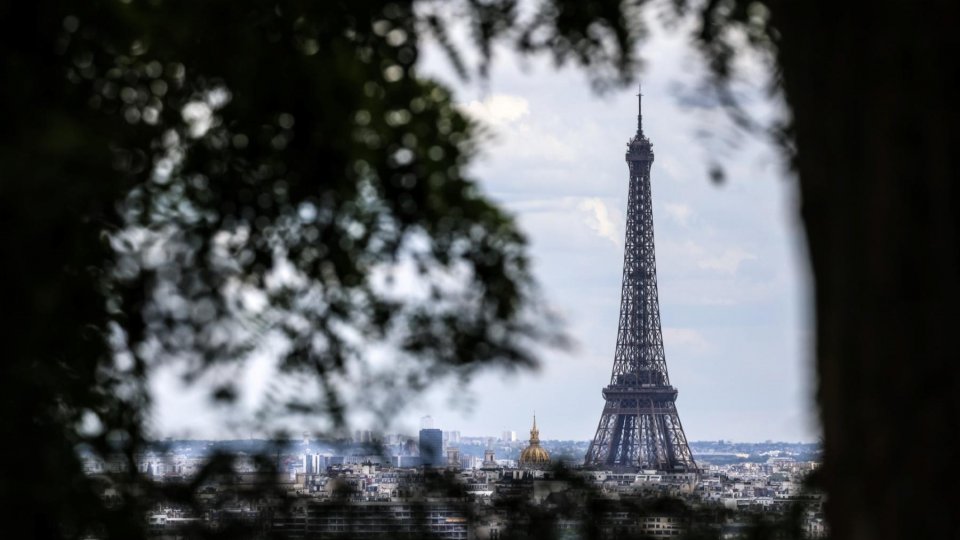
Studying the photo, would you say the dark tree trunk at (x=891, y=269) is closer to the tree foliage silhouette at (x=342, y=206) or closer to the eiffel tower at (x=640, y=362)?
the tree foliage silhouette at (x=342, y=206)

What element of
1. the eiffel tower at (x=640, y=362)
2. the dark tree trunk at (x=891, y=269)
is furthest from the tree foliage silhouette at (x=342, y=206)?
the eiffel tower at (x=640, y=362)

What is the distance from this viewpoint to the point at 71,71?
155 inches

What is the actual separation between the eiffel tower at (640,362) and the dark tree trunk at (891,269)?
71.3 metres

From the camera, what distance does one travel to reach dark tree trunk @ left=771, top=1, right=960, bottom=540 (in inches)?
89.9

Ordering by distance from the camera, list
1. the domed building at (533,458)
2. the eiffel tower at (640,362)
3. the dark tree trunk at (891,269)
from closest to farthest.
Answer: the dark tree trunk at (891,269)
the domed building at (533,458)
the eiffel tower at (640,362)

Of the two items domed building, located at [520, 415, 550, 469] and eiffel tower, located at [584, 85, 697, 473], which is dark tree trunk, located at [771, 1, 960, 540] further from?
eiffel tower, located at [584, 85, 697, 473]

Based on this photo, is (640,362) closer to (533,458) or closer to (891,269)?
(533,458)

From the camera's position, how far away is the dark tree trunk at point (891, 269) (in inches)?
89.9

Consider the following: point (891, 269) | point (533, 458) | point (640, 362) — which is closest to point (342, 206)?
point (891, 269)

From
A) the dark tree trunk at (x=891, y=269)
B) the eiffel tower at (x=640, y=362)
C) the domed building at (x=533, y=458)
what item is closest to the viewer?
the dark tree trunk at (x=891, y=269)

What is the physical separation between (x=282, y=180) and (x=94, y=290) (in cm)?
65

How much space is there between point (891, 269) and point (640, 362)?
75.4m

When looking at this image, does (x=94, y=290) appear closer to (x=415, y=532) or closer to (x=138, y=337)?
(x=138, y=337)

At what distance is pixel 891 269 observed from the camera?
231cm
